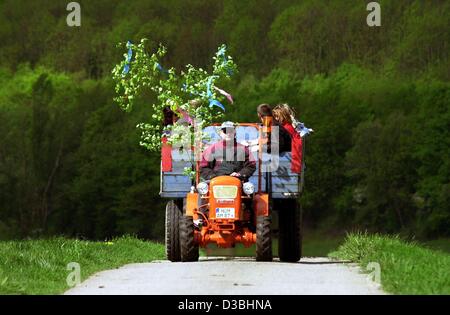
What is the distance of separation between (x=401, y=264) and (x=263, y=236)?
310cm

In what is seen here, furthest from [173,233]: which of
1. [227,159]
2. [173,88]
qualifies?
[173,88]

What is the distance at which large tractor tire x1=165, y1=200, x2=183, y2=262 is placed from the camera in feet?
58.4

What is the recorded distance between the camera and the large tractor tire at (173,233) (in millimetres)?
17797

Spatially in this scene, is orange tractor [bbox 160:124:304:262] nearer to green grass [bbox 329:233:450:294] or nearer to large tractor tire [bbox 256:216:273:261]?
large tractor tire [bbox 256:216:273:261]

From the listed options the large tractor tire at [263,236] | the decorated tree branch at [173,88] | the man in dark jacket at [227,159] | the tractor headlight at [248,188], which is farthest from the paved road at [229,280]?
the decorated tree branch at [173,88]

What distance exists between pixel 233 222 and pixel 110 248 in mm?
3524

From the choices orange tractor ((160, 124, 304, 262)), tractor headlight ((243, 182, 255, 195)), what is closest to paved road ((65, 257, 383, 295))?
orange tractor ((160, 124, 304, 262))

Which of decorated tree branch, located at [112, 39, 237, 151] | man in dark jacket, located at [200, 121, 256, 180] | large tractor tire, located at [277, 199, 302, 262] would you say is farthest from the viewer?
decorated tree branch, located at [112, 39, 237, 151]

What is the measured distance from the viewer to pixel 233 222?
16.8 metres

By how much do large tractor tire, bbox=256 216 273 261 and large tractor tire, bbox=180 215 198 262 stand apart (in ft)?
3.14

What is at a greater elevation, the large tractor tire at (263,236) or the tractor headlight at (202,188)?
the tractor headlight at (202,188)

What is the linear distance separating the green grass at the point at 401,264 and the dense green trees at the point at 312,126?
208 ft

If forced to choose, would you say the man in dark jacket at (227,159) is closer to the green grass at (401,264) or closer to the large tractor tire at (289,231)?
the large tractor tire at (289,231)
